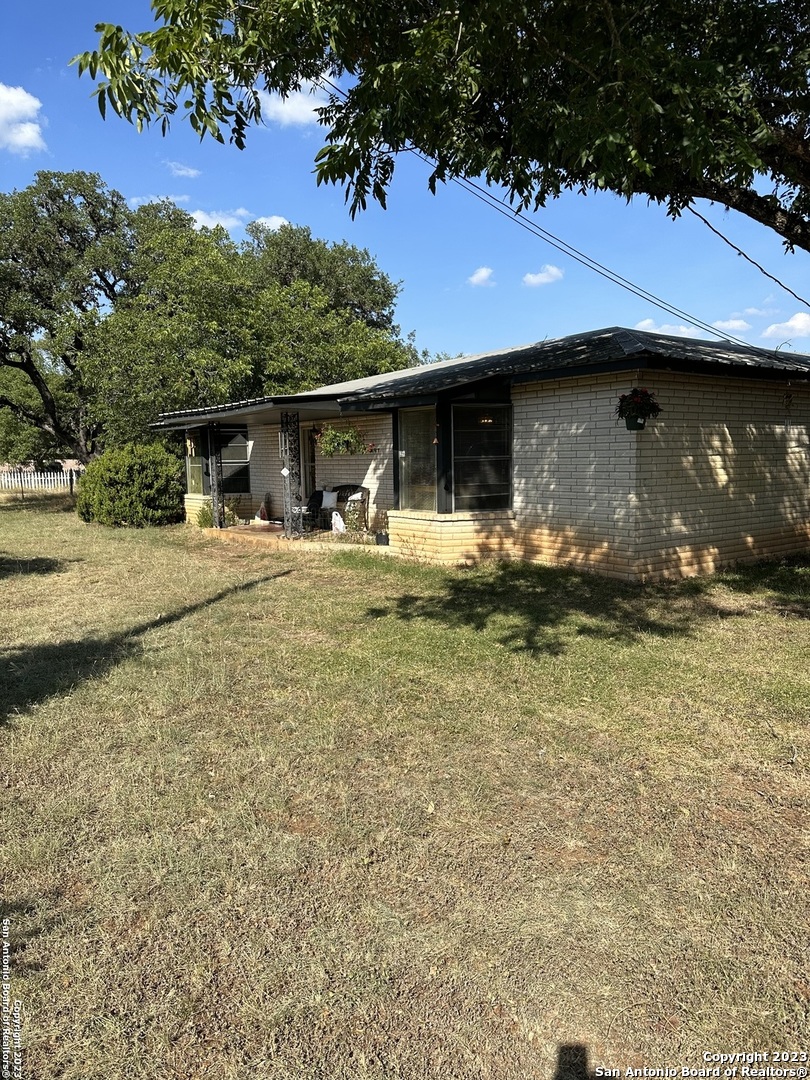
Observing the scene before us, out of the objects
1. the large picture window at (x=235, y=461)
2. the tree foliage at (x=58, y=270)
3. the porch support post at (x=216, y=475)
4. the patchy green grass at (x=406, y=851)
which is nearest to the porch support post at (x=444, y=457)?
the patchy green grass at (x=406, y=851)

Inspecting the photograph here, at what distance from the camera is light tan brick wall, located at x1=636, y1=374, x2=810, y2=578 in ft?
28.7

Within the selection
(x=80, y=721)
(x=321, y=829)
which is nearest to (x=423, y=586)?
(x=80, y=721)

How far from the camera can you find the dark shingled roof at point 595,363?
27.5 feet

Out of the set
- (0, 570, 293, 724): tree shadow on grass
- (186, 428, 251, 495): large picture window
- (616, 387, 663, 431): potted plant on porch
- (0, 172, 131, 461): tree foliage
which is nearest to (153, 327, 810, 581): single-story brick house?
(616, 387, 663, 431): potted plant on porch

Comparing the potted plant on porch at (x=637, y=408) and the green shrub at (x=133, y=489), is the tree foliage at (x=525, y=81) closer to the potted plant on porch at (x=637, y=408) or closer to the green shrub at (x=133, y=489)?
the potted plant on porch at (x=637, y=408)

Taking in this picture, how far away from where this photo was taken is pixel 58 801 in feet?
11.3

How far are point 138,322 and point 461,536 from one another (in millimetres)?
13785

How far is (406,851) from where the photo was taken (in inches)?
117

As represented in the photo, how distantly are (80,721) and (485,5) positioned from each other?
542cm

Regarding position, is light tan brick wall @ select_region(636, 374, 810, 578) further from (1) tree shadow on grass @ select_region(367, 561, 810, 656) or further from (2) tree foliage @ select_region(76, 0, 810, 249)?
(2) tree foliage @ select_region(76, 0, 810, 249)

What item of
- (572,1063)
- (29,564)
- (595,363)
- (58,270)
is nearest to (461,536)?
(595,363)

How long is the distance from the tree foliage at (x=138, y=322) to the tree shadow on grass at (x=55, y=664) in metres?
13.2

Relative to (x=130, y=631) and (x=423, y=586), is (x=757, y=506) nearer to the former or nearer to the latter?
(x=423, y=586)

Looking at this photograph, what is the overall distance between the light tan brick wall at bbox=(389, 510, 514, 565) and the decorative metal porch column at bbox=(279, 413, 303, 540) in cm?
345
